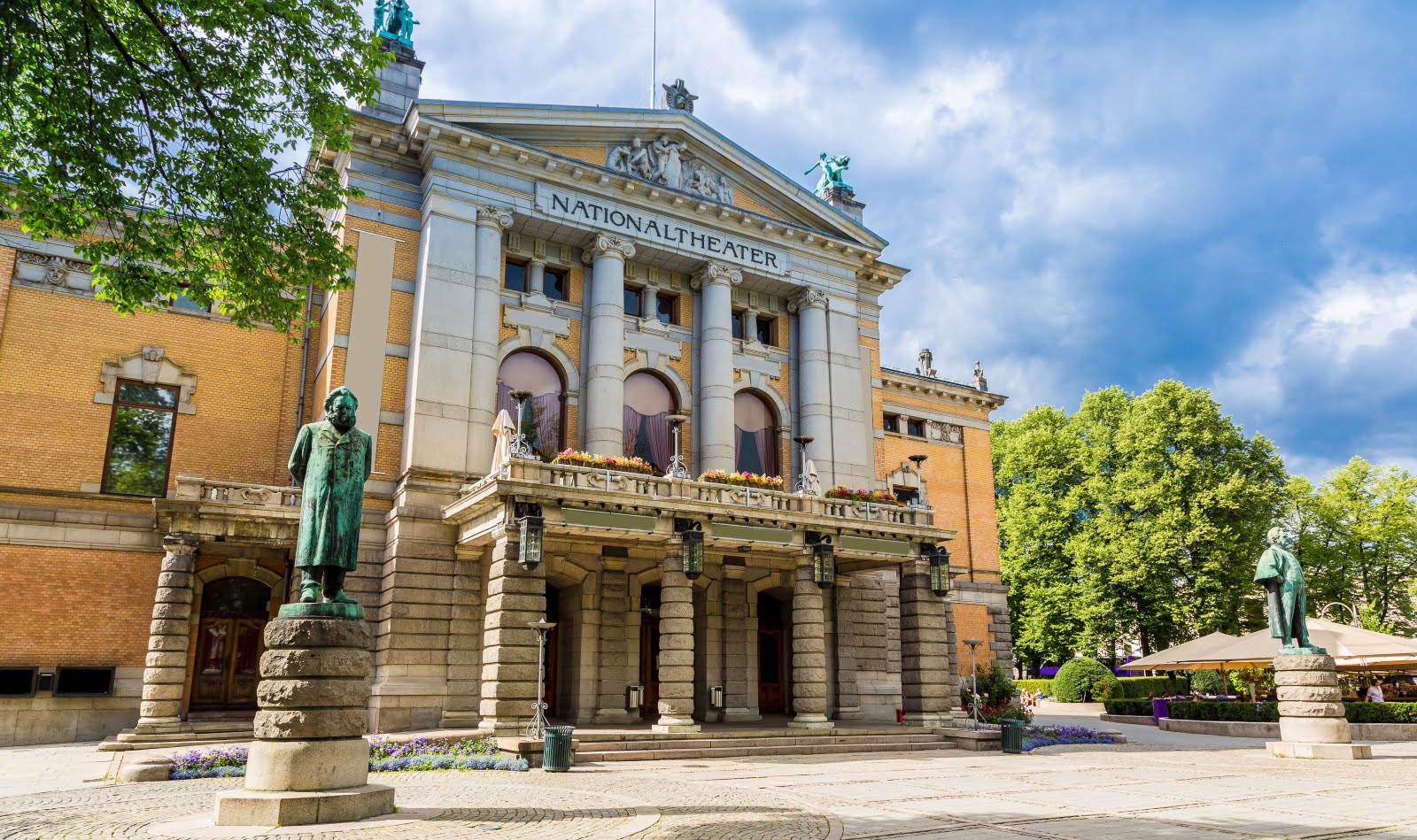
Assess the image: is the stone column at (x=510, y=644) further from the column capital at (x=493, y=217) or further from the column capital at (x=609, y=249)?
the column capital at (x=609, y=249)

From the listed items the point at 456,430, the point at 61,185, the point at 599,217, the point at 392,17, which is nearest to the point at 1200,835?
the point at 61,185

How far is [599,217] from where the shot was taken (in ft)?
96.3

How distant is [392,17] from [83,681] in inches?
823

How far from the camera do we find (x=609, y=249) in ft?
96.1

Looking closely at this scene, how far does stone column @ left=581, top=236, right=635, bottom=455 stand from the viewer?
2806 cm

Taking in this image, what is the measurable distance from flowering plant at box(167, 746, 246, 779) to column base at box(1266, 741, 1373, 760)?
69.5 ft

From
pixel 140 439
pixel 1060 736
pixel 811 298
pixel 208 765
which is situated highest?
pixel 811 298

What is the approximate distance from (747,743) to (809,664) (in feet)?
10.3

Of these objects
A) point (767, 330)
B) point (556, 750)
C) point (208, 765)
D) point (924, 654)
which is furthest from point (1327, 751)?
point (208, 765)

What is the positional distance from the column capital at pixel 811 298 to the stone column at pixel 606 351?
6668 millimetres

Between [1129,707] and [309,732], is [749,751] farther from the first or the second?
[1129,707]

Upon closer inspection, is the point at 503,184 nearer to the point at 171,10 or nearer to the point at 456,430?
the point at 456,430

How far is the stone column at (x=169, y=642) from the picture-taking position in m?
21.3

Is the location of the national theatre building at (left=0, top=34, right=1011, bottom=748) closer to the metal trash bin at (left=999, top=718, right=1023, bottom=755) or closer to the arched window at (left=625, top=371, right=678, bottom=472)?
the arched window at (left=625, top=371, right=678, bottom=472)
